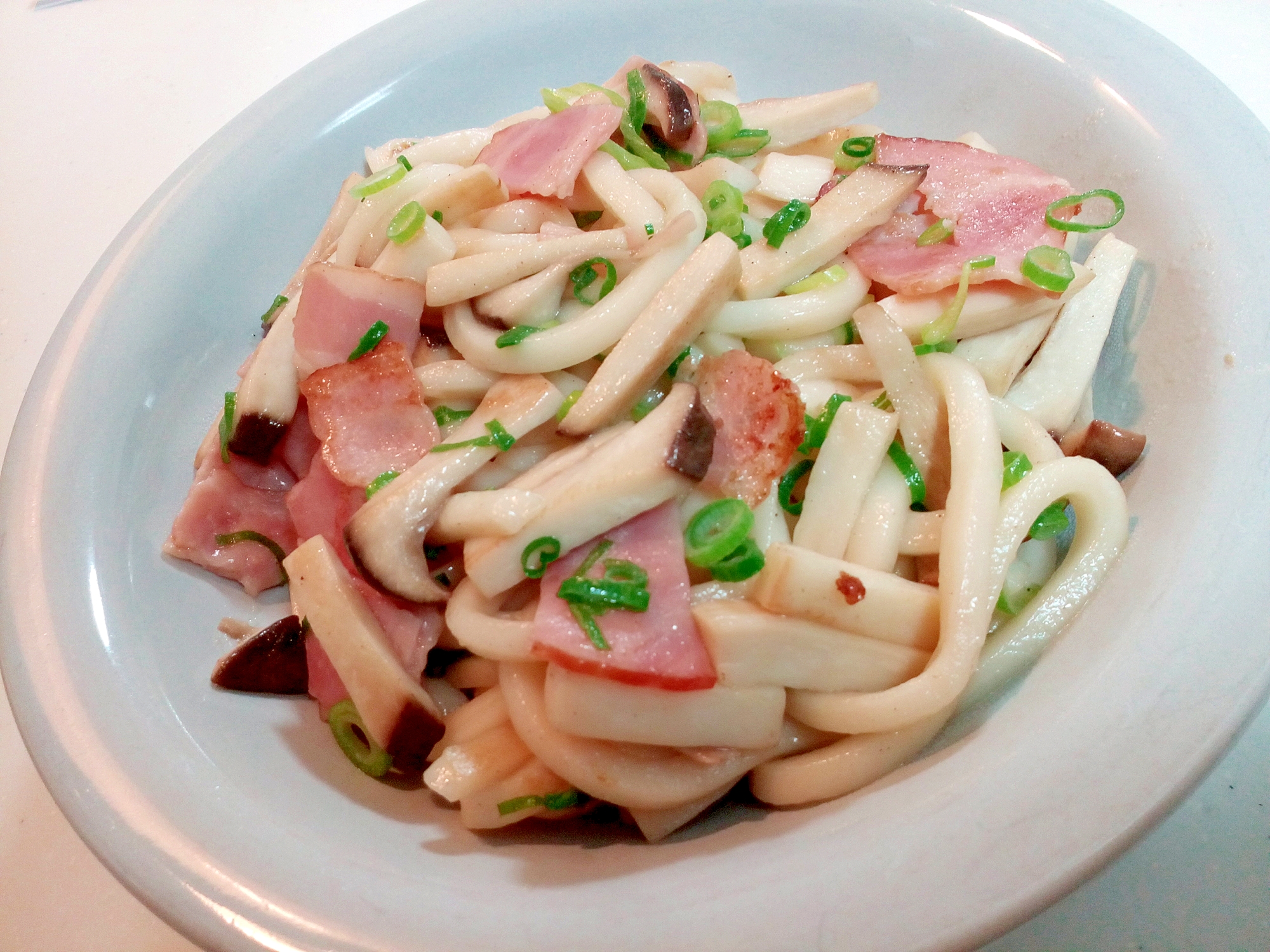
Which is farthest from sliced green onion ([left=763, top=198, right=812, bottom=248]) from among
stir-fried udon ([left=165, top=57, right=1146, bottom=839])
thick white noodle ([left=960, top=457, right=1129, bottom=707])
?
thick white noodle ([left=960, top=457, right=1129, bottom=707])

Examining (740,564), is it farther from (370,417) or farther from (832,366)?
(370,417)

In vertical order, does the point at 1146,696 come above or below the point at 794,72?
below

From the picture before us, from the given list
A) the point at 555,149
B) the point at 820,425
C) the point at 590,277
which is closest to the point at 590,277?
the point at 590,277

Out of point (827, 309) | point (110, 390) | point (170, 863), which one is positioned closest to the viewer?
point (170, 863)

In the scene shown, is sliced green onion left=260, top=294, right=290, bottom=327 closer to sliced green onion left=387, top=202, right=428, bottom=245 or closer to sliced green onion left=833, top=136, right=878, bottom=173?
sliced green onion left=387, top=202, right=428, bottom=245

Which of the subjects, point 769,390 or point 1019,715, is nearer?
point 1019,715

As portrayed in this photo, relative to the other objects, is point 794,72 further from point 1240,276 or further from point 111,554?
point 111,554

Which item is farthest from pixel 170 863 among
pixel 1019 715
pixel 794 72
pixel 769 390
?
pixel 794 72
